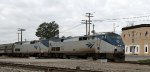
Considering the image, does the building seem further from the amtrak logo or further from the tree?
the tree

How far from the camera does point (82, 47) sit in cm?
4075

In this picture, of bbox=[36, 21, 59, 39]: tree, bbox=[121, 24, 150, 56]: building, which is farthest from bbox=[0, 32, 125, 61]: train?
bbox=[36, 21, 59, 39]: tree

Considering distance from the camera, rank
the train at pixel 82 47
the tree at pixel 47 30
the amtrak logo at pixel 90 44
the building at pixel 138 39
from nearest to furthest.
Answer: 1. the train at pixel 82 47
2. the amtrak logo at pixel 90 44
3. the building at pixel 138 39
4. the tree at pixel 47 30

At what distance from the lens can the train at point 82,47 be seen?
36.3 metres

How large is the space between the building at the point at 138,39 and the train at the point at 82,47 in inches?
1066

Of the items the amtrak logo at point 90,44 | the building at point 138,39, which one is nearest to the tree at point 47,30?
the building at point 138,39

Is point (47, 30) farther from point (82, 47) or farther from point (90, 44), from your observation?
point (90, 44)

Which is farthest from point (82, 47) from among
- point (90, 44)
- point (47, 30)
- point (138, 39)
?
point (47, 30)

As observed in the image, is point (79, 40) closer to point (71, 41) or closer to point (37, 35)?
point (71, 41)

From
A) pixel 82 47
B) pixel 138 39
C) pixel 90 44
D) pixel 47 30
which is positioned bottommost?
pixel 82 47

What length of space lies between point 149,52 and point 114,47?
37.2m

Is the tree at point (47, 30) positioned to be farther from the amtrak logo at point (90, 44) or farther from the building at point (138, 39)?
the amtrak logo at point (90, 44)

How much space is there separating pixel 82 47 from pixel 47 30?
105357 mm

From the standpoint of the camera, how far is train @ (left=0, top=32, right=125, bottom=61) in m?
36.3
